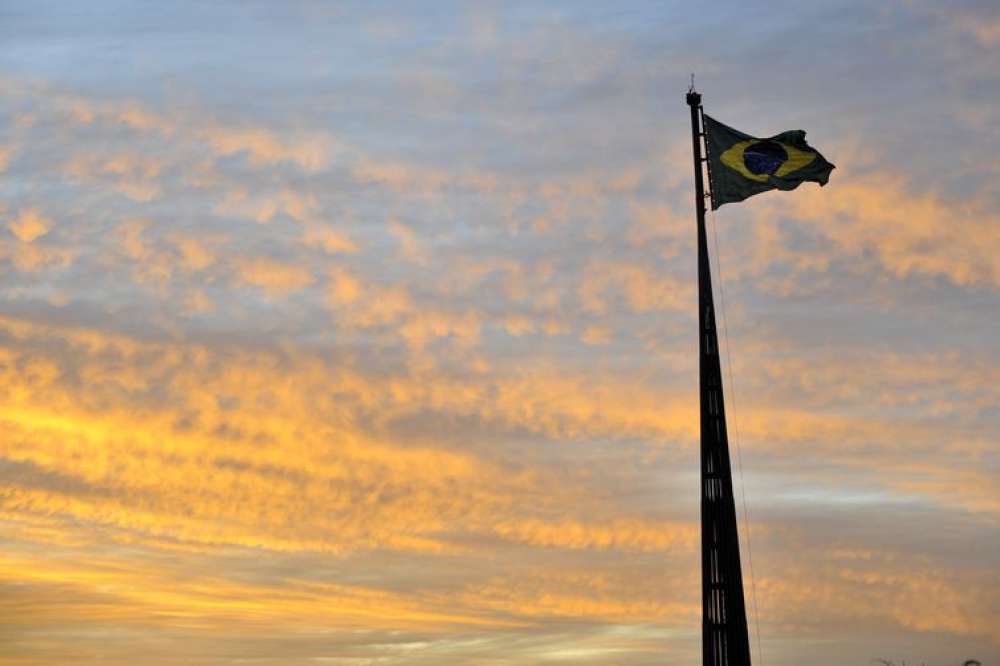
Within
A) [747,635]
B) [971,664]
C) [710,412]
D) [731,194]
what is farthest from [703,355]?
[971,664]

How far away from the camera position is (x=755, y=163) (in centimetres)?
5953

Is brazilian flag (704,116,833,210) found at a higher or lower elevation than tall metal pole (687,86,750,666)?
higher

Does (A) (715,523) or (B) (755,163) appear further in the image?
(B) (755,163)

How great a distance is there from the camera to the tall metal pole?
5569cm

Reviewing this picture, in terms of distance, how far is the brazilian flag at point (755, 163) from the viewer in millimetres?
58812

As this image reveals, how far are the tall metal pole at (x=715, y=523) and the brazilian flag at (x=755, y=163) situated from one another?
201 centimetres

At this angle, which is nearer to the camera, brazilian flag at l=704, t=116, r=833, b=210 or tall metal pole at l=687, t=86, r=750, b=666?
tall metal pole at l=687, t=86, r=750, b=666

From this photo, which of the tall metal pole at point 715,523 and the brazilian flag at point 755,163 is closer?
the tall metal pole at point 715,523

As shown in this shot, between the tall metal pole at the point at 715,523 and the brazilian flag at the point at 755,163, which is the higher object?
the brazilian flag at the point at 755,163

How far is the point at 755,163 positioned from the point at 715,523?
14.4 metres

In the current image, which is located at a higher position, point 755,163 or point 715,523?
point 755,163

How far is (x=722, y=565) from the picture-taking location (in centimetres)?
5612

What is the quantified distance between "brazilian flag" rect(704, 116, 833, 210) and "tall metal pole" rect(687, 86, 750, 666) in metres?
2.01

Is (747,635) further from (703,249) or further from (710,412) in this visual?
(703,249)
